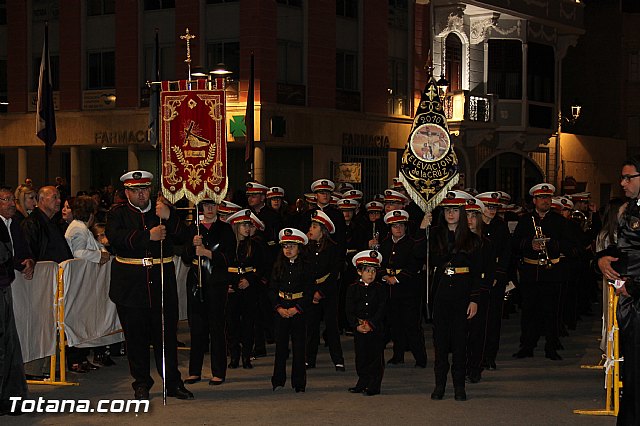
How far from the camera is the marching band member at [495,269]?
45.8 feet

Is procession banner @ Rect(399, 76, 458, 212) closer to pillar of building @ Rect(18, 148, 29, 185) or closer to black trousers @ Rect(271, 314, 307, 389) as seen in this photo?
black trousers @ Rect(271, 314, 307, 389)

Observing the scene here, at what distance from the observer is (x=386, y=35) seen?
3516cm

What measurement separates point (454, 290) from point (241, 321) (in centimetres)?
331

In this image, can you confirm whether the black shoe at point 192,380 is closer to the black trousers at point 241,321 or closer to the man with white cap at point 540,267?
the black trousers at point 241,321

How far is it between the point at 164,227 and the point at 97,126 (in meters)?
22.8

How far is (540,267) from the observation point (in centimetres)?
1516

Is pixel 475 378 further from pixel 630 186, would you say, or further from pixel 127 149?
pixel 127 149

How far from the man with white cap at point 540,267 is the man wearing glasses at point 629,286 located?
5.92m

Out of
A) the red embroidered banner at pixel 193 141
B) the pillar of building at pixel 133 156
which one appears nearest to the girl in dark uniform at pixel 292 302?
the red embroidered banner at pixel 193 141

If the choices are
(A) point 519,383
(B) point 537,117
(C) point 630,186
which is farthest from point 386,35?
(C) point 630,186

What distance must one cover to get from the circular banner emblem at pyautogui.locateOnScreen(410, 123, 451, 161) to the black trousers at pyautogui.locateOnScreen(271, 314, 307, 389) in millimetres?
4546

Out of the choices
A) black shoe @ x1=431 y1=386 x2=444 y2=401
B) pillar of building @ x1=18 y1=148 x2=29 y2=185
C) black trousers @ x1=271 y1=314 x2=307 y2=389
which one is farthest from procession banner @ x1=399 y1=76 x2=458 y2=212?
pillar of building @ x1=18 y1=148 x2=29 y2=185

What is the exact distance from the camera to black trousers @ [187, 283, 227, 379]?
12.5 metres

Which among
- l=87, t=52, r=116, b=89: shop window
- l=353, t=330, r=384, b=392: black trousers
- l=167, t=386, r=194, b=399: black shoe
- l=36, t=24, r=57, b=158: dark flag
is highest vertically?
l=87, t=52, r=116, b=89: shop window
